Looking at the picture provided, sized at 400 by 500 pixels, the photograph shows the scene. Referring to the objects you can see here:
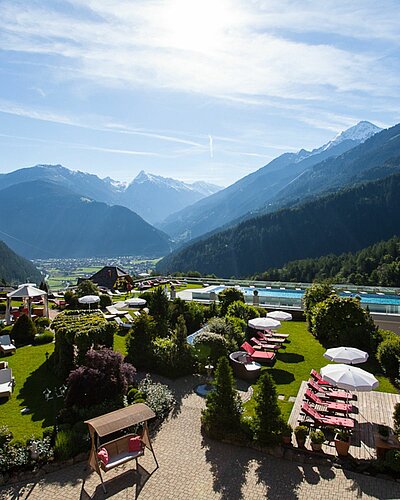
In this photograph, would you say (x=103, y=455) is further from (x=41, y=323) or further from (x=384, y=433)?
(x=41, y=323)

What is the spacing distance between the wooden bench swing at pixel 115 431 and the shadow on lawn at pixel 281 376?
6624mm

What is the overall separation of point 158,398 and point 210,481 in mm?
3831

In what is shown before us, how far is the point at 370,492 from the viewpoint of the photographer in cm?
854

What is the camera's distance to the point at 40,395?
45.0 feet

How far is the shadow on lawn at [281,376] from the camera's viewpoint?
1480 centimetres

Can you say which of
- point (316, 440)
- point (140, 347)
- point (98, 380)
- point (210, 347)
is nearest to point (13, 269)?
point (140, 347)

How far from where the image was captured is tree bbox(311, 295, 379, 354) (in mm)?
17781

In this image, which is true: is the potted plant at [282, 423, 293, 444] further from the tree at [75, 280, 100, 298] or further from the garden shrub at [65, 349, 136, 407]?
the tree at [75, 280, 100, 298]

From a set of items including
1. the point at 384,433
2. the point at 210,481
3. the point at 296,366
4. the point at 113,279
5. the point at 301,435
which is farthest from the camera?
the point at 113,279

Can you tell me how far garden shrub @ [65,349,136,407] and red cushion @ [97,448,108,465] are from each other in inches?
107

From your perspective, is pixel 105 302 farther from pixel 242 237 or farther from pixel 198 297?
pixel 242 237

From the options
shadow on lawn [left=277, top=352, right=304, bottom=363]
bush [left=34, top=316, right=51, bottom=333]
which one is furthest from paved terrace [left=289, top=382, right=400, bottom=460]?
bush [left=34, top=316, right=51, bottom=333]

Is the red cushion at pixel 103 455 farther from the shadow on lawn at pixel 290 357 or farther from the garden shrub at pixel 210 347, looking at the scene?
the shadow on lawn at pixel 290 357

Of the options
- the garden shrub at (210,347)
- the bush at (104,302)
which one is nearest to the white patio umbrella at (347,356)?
the garden shrub at (210,347)
